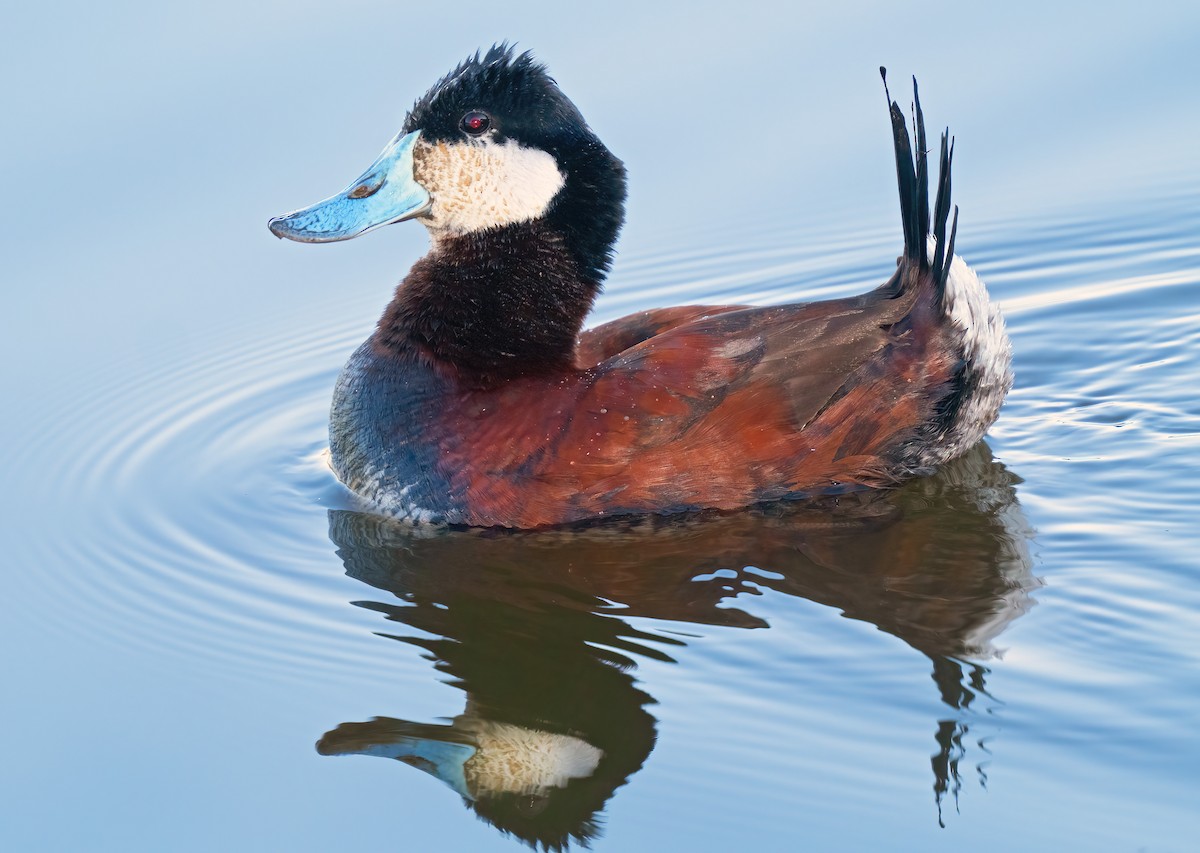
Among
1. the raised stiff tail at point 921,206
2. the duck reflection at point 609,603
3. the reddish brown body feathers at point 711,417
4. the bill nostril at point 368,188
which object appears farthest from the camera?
the bill nostril at point 368,188

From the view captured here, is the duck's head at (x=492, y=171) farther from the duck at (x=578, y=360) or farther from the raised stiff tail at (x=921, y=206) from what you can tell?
the raised stiff tail at (x=921, y=206)

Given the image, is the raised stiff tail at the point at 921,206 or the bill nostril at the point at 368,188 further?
the bill nostril at the point at 368,188

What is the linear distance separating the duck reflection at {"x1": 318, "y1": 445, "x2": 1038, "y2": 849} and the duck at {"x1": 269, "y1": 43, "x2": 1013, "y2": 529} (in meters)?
0.11

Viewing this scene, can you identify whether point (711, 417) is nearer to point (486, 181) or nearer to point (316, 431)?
point (486, 181)

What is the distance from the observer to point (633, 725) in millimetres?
3783

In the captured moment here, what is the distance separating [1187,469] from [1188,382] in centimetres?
74

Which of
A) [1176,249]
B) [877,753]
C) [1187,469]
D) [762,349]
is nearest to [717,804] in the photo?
[877,753]

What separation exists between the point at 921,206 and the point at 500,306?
1373 millimetres

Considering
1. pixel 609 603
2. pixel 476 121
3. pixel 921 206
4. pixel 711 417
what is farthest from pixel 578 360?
pixel 921 206

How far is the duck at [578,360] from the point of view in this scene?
4746mm

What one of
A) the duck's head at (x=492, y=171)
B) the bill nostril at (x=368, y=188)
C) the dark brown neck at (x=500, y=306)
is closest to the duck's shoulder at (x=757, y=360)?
the dark brown neck at (x=500, y=306)

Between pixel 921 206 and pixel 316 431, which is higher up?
pixel 921 206

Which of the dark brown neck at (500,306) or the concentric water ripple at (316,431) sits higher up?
the dark brown neck at (500,306)

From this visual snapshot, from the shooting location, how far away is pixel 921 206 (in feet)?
16.0
